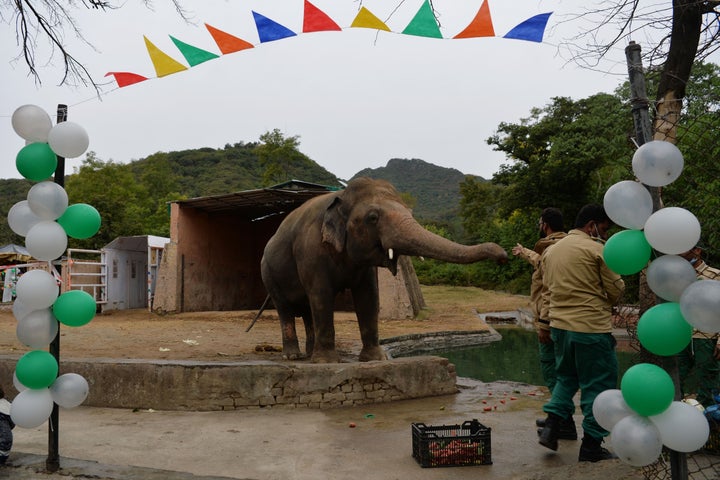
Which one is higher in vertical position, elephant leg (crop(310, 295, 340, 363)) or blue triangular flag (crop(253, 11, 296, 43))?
blue triangular flag (crop(253, 11, 296, 43))

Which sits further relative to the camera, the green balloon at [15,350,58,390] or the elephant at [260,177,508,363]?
the elephant at [260,177,508,363]

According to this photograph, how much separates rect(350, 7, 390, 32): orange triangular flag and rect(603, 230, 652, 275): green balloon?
13.3 ft

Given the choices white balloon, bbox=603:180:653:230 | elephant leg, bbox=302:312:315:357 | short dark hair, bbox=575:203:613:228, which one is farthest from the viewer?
elephant leg, bbox=302:312:315:357

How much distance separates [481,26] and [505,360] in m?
7.79

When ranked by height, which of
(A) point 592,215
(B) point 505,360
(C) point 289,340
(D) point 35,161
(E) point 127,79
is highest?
(E) point 127,79

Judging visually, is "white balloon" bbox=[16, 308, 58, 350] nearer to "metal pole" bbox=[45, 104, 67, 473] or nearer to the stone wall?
"metal pole" bbox=[45, 104, 67, 473]

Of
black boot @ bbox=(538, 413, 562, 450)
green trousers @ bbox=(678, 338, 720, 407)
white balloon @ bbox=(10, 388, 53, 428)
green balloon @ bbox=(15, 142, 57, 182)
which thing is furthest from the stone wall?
green trousers @ bbox=(678, 338, 720, 407)

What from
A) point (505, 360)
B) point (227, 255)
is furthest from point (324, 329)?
point (227, 255)

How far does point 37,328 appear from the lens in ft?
13.5

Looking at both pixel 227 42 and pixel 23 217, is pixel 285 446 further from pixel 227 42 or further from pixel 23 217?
pixel 227 42

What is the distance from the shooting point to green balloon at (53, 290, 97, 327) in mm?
4160

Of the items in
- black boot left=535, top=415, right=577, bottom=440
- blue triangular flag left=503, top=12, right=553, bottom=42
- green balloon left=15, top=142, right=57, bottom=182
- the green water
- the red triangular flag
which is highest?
blue triangular flag left=503, top=12, right=553, bottom=42

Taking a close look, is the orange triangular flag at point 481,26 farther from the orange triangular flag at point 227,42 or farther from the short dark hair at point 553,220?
the orange triangular flag at point 227,42

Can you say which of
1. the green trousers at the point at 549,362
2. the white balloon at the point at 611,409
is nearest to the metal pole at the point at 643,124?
the white balloon at the point at 611,409
